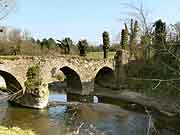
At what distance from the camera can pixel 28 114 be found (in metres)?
18.3

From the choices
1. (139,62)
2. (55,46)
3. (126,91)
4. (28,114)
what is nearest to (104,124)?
(28,114)

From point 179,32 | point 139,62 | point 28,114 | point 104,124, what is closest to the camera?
point 179,32

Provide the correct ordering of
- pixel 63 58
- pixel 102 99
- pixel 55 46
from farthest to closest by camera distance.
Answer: pixel 55 46
pixel 102 99
pixel 63 58

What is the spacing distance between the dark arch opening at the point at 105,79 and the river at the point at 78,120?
9673 millimetres

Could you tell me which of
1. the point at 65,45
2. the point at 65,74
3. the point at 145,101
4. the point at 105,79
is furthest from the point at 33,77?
the point at 65,45

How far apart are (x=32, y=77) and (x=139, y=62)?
15.3 m

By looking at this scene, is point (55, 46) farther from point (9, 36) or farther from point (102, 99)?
point (102, 99)

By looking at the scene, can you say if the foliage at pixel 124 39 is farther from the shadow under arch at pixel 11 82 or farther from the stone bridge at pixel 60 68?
the shadow under arch at pixel 11 82

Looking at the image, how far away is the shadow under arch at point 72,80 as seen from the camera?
27.5 metres

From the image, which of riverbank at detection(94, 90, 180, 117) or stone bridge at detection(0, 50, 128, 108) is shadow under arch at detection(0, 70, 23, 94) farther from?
riverbank at detection(94, 90, 180, 117)

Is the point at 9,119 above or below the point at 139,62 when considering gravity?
below

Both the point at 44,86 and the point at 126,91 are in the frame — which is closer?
the point at 44,86

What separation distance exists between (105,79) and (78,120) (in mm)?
15886

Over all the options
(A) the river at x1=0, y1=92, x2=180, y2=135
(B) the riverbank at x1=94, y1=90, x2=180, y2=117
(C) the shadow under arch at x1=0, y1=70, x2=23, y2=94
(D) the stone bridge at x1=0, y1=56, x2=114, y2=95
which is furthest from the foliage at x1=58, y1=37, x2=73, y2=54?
(A) the river at x1=0, y1=92, x2=180, y2=135
